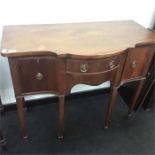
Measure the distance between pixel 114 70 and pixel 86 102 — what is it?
0.71 metres

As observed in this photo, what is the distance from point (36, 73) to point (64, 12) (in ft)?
1.73

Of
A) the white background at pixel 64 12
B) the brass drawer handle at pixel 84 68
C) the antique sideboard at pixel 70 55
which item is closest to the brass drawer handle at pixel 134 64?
the antique sideboard at pixel 70 55

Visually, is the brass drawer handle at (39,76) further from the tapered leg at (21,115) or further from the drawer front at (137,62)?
the drawer front at (137,62)

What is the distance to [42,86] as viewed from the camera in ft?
3.44

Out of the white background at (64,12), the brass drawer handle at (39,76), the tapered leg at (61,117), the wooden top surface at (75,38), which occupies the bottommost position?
the tapered leg at (61,117)

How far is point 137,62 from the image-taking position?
1147mm

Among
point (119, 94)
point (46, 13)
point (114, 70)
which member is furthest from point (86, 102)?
point (46, 13)

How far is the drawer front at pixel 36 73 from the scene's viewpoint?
3.03ft

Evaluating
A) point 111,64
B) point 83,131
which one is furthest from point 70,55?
point 83,131

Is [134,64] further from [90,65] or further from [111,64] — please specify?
[90,65]

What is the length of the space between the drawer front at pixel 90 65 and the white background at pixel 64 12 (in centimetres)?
47

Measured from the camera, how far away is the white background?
115 cm

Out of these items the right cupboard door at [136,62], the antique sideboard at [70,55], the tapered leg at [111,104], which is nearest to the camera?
the antique sideboard at [70,55]

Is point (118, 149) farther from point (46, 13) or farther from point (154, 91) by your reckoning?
point (46, 13)
